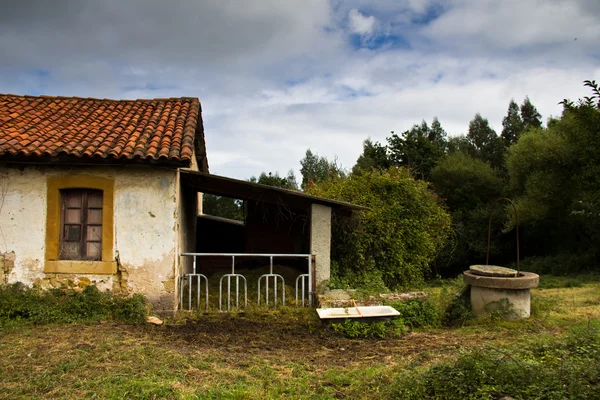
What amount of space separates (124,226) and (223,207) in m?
29.9

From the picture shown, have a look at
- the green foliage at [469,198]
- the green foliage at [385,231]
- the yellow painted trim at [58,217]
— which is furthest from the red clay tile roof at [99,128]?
the green foliage at [469,198]

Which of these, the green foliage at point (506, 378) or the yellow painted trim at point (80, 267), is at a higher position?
the yellow painted trim at point (80, 267)

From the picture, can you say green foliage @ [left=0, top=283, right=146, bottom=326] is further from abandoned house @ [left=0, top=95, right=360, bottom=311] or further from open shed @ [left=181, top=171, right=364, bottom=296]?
open shed @ [left=181, top=171, right=364, bottom=296]

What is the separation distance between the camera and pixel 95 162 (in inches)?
296

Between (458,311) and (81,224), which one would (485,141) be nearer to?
(458,311)

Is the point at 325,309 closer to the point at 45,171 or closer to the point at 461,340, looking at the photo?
the point at 461,340

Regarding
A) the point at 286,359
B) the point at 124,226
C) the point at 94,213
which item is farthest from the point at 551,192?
the point at 94,213

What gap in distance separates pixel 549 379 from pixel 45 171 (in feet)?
26.7

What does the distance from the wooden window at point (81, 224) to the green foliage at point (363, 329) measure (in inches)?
179

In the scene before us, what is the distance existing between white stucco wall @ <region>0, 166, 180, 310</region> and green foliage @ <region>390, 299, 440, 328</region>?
4.20m

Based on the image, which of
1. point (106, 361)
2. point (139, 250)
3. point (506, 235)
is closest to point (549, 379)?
point (106, 361)

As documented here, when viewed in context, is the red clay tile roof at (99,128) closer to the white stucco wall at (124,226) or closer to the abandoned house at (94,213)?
the abandoned house at (94,213)

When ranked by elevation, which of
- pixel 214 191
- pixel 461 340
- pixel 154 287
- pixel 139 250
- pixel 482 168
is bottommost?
pixel 461 340

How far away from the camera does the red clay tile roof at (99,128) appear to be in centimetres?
738
